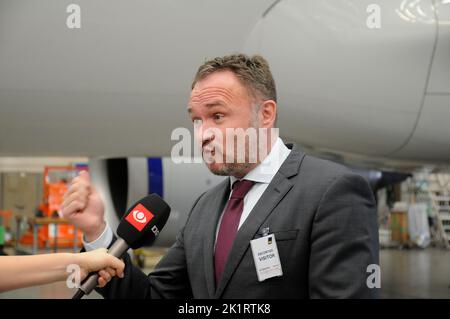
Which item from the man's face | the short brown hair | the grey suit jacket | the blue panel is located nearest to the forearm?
the grey suit jacket

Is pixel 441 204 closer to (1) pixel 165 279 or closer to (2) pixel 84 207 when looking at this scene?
(1) pixel 165 279

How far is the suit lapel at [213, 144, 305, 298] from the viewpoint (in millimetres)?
1177

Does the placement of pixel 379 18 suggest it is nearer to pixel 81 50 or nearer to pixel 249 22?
pixel 249 22

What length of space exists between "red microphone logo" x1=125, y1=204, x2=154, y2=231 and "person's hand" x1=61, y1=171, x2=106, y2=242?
6 cm

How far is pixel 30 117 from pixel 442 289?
4849 mm

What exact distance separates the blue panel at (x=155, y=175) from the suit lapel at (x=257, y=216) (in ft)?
16.2

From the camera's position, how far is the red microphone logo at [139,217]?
3.81 feet

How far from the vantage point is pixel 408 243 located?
562 inches

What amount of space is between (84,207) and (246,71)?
0.41 metres

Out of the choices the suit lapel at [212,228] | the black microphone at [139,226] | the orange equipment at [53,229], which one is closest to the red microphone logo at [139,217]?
the black microphone at [139,226]

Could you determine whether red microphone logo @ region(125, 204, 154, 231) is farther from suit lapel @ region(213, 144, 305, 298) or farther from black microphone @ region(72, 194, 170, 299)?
suit lapel @ region(213, 144, 305, 298)

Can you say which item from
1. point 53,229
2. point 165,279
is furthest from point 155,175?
point 53,229

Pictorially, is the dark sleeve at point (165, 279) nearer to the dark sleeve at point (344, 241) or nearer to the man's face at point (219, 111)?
the man's face at point (219, 111)

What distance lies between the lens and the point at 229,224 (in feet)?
4.15
